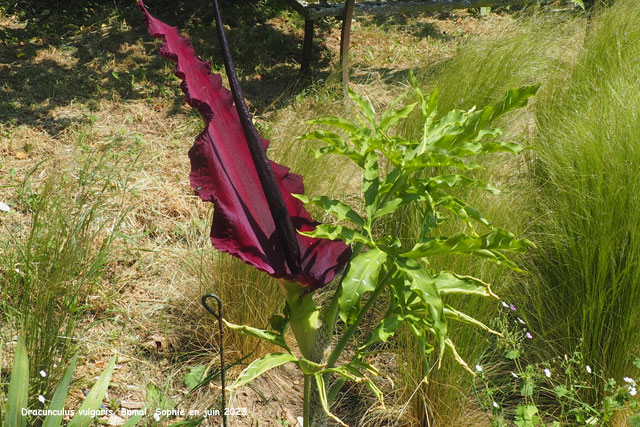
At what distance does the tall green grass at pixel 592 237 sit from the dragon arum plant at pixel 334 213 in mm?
864

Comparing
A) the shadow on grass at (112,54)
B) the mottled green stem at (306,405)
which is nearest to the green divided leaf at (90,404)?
the mottled green stem at (306,405)

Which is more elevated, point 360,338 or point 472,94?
point 472,94

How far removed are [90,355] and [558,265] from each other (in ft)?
5.77

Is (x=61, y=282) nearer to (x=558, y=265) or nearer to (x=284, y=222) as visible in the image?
(x=284, y=222)

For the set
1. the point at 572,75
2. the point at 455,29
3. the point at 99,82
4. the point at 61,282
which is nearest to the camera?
the point at 61,282

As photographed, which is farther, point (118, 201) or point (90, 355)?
point (118, 201)

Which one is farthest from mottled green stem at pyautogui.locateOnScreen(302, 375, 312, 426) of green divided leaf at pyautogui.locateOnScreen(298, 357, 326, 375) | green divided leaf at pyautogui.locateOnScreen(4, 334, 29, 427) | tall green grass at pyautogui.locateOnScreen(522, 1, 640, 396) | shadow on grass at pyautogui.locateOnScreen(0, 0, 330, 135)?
shadow on grass at pyautogui.locateOnScreen(0, 0, 330, 135)

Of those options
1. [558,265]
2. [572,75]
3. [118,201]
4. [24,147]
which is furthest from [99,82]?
[558,265]

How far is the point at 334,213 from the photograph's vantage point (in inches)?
63.1

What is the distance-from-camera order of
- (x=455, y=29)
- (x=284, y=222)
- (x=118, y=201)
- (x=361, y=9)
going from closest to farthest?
1. (x=284, y=222)
2. (x=118, y=201)
3. (x=361, y=9)
4. (x=455, y=29)

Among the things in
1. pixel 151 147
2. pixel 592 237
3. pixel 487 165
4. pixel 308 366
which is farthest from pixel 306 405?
pixel 151 147

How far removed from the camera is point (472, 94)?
3148 mm

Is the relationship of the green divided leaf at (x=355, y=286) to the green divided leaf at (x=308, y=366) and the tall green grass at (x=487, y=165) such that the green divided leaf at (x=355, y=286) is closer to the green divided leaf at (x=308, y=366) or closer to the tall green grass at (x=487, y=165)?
the green divided leaf at (x=308, y=366)

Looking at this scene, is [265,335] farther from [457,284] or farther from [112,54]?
[112,54]
